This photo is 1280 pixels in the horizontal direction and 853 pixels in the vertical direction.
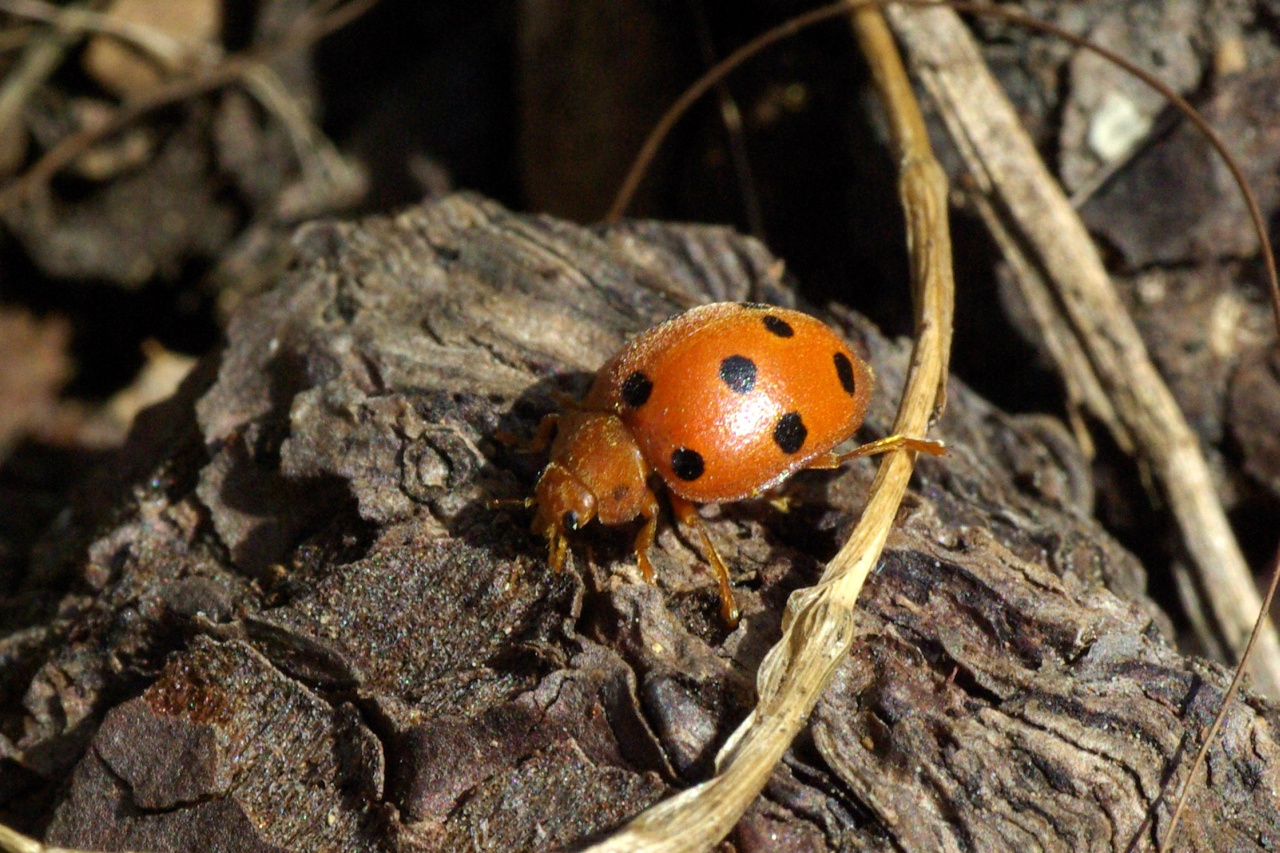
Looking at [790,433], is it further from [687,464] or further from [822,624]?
[822,624]

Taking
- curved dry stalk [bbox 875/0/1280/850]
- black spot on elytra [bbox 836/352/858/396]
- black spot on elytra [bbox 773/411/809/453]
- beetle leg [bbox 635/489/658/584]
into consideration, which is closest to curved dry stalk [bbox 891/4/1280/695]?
curved dry stalk [bbox 875/0/1280/850]

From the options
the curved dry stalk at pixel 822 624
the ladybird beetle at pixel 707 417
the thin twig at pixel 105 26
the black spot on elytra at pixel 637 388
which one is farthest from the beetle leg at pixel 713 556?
the thin twig at pixel 105 26

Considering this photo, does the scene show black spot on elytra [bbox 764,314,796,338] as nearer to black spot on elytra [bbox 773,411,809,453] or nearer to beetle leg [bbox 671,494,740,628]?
black spot on elytra [bbox 773,411,809,453]

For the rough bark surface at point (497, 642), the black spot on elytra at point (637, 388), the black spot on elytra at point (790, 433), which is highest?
the black spot on elytra at point (637, 388)

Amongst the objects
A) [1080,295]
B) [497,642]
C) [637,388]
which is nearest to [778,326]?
[637,388]

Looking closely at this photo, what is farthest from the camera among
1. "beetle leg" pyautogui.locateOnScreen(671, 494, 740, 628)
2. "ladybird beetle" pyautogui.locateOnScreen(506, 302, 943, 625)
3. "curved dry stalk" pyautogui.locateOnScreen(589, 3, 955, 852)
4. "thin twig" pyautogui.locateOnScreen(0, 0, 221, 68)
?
"thin twig" pyautogui.locateOnScreen(0, 0, 221, 68)

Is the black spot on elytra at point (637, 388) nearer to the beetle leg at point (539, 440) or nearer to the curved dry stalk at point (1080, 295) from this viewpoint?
the beetle leg at point (539, 440)

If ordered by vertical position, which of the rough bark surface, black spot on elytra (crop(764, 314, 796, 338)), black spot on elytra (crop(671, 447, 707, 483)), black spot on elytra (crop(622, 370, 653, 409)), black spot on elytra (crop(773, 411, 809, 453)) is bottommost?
the rough bark surface
